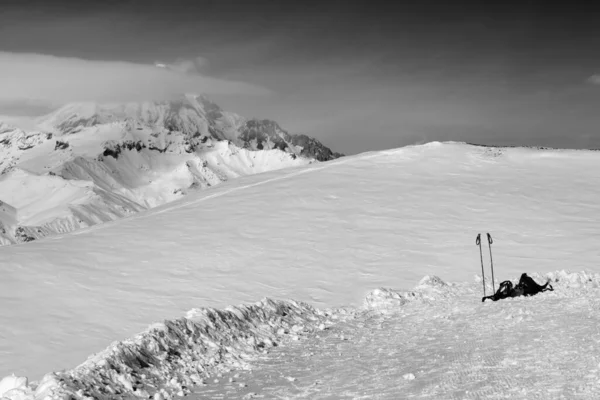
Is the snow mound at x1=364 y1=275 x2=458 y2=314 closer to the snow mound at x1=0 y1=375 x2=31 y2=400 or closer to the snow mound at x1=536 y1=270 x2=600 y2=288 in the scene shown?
the snow mound at x1=536 y1=270 x2=600 y2=288

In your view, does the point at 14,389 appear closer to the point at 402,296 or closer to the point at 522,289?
the point at 402,296

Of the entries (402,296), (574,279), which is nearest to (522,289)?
(574,279)

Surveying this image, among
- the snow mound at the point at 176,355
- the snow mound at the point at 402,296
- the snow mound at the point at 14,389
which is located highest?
the snow mound at the point at 14,389

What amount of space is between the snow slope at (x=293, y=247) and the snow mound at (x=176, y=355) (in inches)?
163

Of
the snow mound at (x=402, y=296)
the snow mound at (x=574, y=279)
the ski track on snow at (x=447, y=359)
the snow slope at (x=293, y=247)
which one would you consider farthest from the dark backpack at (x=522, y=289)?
the snow slope at (x=293, y=247)

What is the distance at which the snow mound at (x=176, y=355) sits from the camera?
31.4 feet

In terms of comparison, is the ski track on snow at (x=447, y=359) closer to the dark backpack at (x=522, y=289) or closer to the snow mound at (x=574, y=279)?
the dark backpack at (x=522, y=289)

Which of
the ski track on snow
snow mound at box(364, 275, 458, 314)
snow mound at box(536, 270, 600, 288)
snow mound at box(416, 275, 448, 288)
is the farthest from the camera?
snow mound at box(416, 275, 448, 288)

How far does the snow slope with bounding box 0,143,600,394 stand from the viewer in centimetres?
1981

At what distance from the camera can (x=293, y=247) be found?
95.3ft

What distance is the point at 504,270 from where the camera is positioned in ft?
83.8

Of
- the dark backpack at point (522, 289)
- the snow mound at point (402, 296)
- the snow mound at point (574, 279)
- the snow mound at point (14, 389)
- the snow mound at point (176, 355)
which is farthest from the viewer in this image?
the snow mound at point (574, 279)

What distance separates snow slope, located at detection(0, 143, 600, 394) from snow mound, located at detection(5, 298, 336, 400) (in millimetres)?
4143

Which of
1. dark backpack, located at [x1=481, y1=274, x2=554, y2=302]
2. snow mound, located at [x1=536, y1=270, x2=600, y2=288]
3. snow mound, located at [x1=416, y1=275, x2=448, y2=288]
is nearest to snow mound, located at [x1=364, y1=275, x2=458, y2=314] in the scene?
snow mound, located at [x1=416, y1=275, x2=448, y2=288]
